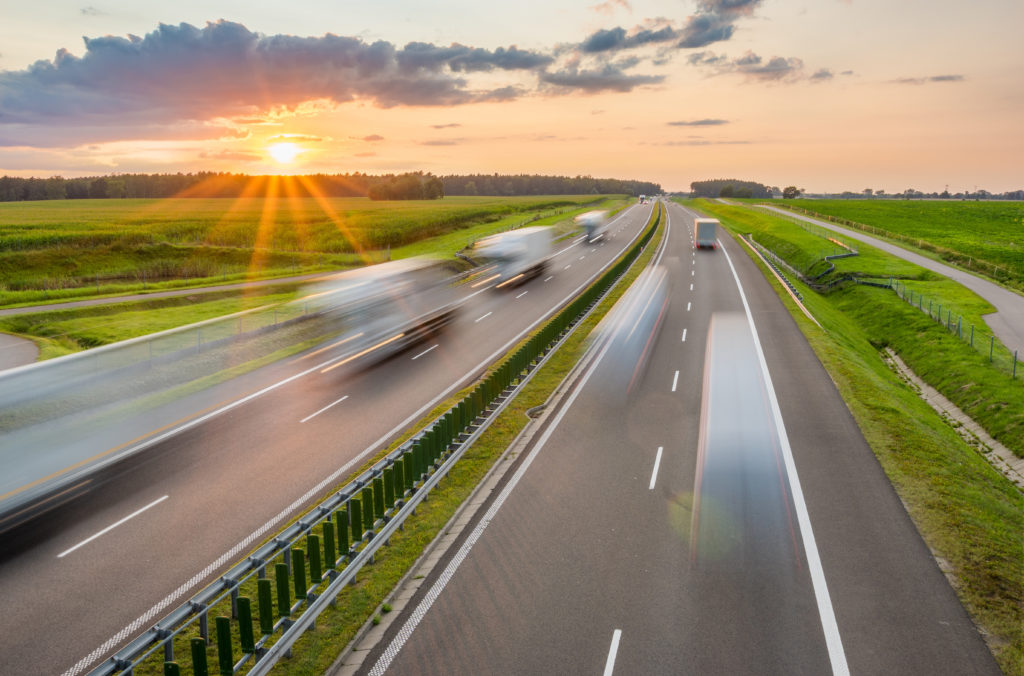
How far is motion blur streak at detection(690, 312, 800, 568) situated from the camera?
1142cm

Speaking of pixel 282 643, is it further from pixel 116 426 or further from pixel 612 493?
pixel 116 426

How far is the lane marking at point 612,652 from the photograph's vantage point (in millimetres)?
8344

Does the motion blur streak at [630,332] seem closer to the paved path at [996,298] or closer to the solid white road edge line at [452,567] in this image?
the solid white road edge line at [452,567]

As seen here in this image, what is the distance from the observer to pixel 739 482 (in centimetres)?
1428

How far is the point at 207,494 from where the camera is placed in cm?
1367

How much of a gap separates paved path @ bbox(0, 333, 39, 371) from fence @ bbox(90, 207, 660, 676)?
20241 mm

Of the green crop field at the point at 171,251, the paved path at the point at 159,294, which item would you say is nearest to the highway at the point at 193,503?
the paved path at the point at 159,294

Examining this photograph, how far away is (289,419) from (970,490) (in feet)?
56.4

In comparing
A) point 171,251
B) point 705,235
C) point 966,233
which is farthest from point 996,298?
point 171,251

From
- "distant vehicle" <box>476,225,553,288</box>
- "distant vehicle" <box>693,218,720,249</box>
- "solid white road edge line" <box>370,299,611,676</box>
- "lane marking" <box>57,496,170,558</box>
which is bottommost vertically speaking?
"lane marking" <box>57,496,170,558</box>

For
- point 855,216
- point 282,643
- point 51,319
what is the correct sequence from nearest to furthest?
point 282,643 < point 51,319 < point 855,216

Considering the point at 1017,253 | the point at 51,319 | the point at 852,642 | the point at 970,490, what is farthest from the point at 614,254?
the point at 852,642

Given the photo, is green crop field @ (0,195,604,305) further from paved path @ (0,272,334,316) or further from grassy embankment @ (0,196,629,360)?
grassy embankment @ (0,196,629,360)

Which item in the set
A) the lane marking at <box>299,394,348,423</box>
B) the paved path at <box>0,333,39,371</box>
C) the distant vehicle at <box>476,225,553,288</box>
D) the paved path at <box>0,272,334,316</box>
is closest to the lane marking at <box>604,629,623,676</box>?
the lane marking at <box>299,394,348,423</box>
